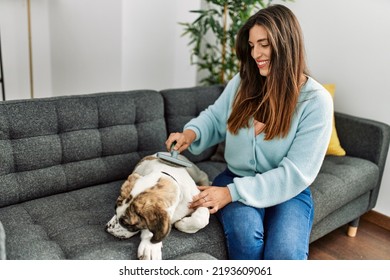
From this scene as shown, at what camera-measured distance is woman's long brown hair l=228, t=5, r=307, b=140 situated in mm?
1575

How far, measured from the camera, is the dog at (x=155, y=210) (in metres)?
1.43

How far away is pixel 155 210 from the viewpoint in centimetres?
143

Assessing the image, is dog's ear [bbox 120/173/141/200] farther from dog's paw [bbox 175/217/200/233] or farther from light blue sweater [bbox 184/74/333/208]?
light blue sweater [bbox 184/74/333/208]

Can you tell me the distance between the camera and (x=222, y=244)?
165cm

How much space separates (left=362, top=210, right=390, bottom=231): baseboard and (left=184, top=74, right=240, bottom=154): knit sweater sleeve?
1294mm

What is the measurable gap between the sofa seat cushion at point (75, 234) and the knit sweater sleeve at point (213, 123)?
14.7 inches

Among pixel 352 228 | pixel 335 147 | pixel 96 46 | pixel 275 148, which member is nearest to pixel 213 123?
pixel 275 148

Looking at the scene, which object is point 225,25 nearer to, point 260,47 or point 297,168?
point 260,47

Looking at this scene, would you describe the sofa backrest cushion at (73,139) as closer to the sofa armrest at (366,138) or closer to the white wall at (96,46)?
the white wall at (96,46)

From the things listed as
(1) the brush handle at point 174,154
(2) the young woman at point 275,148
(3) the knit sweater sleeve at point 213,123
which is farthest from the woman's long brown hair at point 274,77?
(1) the brush handle at point 174,154

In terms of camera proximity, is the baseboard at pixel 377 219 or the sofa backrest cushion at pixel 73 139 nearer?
the sofa backrest cushion at pixel 73 139

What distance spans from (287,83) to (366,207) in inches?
47.0

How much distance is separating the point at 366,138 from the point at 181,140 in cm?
119
